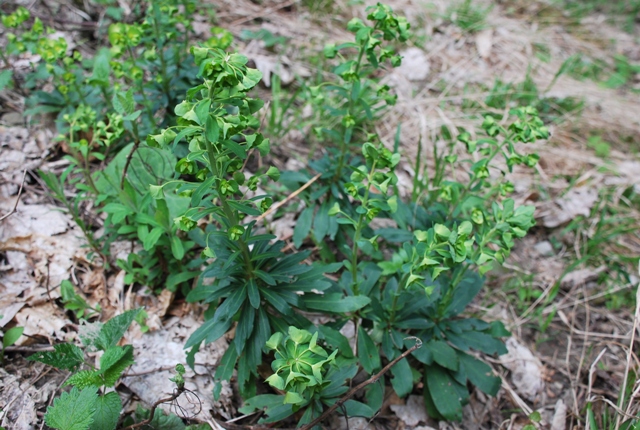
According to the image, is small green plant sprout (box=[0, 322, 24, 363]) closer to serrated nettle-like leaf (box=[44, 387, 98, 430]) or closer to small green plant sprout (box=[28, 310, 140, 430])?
small green plant sprout (box=[28, 310, 140, 430])

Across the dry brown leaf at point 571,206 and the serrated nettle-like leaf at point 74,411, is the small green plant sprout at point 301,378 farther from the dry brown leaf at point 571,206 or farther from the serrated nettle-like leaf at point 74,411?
the dry brown leaf at point 571,206

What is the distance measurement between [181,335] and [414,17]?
12.0 feet

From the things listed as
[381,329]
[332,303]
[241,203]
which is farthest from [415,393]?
[241,203]

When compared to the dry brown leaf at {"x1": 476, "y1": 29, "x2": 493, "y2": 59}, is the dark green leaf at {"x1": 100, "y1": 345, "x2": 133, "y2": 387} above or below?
below

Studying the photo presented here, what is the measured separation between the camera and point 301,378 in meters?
1.55

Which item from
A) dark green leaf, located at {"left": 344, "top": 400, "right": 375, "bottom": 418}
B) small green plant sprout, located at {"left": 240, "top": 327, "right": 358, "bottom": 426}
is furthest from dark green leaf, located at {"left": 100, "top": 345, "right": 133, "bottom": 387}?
dark green leaf, located at {"left": 344, "top": 400, "right": 375, "bottom": 418}

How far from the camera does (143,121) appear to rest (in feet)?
8.76

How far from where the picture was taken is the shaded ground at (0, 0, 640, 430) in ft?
7.23

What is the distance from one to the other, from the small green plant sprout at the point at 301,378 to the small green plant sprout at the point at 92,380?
0.53m

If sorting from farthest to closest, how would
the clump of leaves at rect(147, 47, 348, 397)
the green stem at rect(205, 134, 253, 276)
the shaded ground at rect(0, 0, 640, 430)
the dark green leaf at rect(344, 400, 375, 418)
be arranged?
the shaded ground at rect(0, 0, 640, 430) → the dark green leaf at rect(344, 400, 375, 418) → the green stem at rect(205, 134, 253, 276) → the clump of leaves at rect(147, 47, 348, 397)

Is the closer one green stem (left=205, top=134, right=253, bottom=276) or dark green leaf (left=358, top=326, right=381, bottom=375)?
green stem (left=205, top=134, right=253, bottom=276)

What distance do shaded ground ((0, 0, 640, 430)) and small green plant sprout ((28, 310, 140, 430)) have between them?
20 centimetres

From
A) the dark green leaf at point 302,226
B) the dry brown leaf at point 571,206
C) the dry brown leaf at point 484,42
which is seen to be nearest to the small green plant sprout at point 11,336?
the dark green leaf at point 302,226

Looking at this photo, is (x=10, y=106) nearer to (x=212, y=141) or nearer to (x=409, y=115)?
(x=212, y=141)
